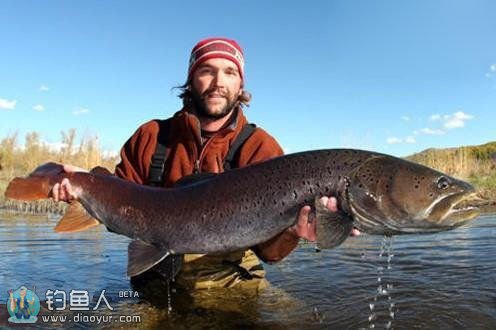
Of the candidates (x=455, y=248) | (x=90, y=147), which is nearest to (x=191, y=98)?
(x=455, y=248)

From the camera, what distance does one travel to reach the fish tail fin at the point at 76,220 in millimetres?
3840

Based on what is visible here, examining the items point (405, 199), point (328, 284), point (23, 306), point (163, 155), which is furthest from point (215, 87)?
point (23, 306)

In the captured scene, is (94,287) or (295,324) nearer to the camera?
(295,324)

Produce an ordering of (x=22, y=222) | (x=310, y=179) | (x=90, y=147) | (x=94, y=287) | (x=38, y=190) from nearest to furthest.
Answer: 1. (x=310, y=179)
2. (x=38, y=190)
3. (x=94, y=287)
4. (x=22, y=222)
5. (x=90, y=147)

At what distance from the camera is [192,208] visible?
337 centimetres

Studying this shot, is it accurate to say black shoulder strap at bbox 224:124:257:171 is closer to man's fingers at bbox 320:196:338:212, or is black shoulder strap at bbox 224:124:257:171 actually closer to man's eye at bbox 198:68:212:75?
man's eye at bbox 198:68:212:75

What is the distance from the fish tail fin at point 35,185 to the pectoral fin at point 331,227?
6.86ft

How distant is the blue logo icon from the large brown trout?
1124mm

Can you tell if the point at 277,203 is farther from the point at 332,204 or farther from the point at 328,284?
the point at 328,284

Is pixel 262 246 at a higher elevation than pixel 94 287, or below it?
higher

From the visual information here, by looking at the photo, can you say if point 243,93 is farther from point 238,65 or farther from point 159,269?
point 159,269

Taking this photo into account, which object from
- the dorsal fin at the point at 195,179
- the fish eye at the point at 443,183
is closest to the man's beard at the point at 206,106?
the dorsal fin at the point at 195,179

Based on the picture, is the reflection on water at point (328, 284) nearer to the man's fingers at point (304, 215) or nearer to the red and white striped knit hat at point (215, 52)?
the man's fingers at point (304, 215)

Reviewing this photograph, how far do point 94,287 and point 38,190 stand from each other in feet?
6.15
